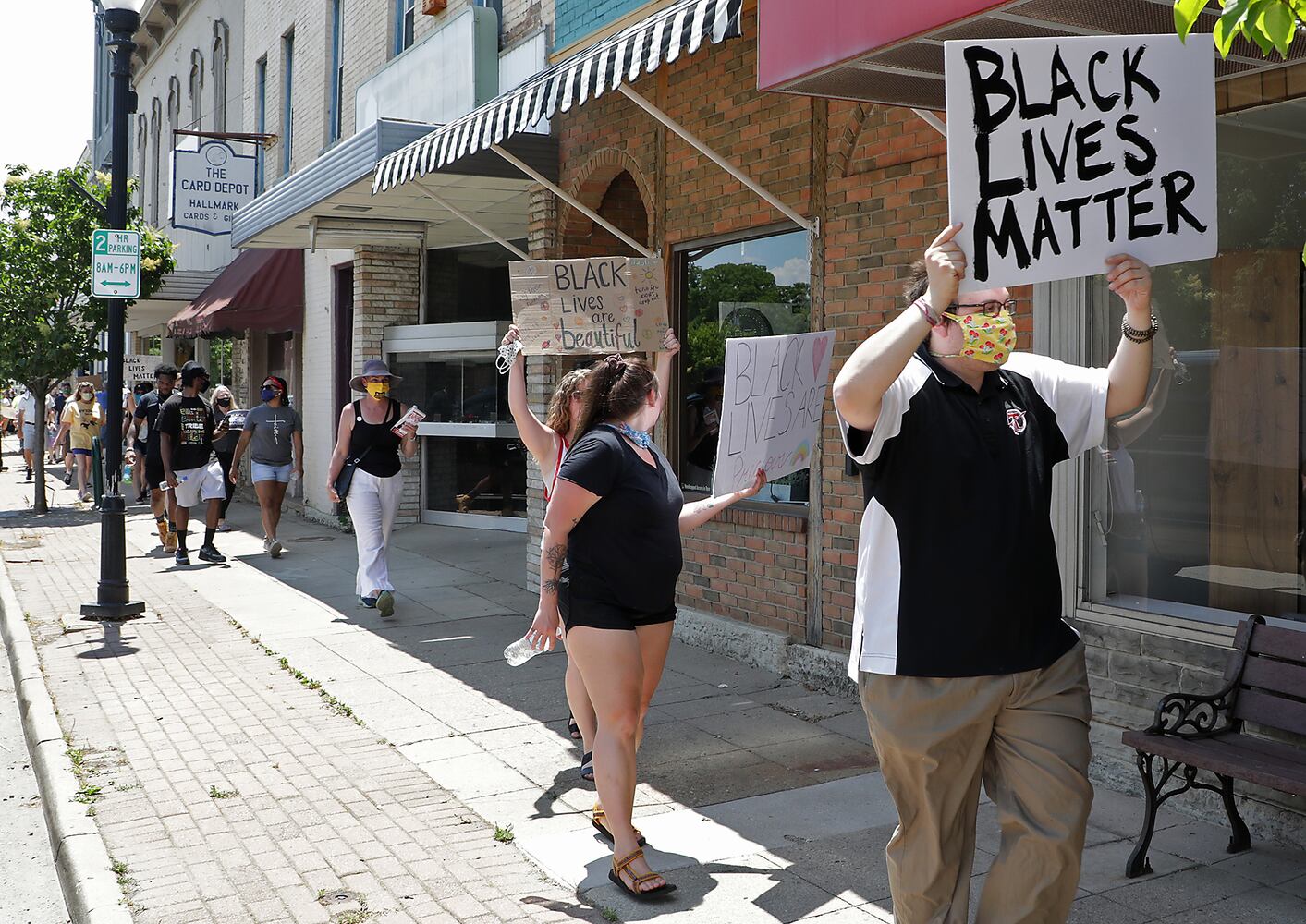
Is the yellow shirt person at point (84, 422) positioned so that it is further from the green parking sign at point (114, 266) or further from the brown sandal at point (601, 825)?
the brown sandal at point (601, 825)

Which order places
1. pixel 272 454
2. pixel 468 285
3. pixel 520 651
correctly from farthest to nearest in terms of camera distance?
pixel 468 285 → pixel 272 454 → pixel 520 651

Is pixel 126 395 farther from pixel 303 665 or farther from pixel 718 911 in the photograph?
pixel 718 911

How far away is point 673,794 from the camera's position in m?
5.62

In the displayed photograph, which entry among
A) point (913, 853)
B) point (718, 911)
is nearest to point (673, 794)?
point (718, 911)

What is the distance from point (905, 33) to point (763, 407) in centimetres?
146

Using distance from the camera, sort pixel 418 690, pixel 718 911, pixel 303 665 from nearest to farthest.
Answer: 1. pixel 718 911
2. pixel 418 690
3. pixel 303 665

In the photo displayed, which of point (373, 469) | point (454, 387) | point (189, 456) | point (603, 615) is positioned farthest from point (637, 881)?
point (454, 387)

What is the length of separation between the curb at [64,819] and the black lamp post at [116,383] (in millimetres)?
1211

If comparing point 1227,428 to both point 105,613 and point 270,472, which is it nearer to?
point 105,613

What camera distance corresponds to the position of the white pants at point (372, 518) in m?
9.59

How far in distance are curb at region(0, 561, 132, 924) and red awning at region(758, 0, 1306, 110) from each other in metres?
4.16

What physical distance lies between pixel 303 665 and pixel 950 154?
6418 millimetres

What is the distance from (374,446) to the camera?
9.61m

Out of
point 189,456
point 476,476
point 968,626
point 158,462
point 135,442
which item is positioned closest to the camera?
point 968,626
